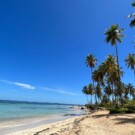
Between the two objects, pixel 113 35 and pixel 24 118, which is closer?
pixel 24 118

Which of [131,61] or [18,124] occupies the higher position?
[131,61]

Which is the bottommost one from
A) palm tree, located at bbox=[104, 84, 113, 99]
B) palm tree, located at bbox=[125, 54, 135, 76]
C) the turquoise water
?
the turquoise water

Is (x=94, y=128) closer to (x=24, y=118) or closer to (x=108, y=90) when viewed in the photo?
(x=24, y=118)

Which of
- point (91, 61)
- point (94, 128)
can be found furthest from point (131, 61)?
point (94, 128)

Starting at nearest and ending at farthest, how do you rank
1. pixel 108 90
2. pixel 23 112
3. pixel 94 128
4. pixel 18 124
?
pixel 94 128, pixel 18 124, pixel 23 112, pixel 108 90

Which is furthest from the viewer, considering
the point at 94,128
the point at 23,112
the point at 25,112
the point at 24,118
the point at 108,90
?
the point at 108,90

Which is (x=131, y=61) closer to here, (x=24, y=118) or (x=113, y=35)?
(x=113, y=35)

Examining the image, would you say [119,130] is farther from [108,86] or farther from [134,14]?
[108,86]

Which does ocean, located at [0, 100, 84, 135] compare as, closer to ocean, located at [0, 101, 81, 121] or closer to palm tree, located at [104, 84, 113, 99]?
ocean, located at [0, 101, 81, 121]

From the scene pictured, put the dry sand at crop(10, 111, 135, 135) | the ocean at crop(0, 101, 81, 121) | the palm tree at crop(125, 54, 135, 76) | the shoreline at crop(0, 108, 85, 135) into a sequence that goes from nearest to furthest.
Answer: the dry sand at crop(10, 111, 135, 135)
the shoreline at crop(0, 108, 85, 135)
the ocean at crop(0, 101, 81, 121)
the palm tree at crop(125, 54, 135, 76)

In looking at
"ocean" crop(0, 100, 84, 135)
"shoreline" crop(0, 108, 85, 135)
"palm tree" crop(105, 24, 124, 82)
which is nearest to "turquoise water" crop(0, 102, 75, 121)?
"ocean" crop(0, 100, 84, 135)

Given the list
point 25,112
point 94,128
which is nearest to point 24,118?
point 25,112

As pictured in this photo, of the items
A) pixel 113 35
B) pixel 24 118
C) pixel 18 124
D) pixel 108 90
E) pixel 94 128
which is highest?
pixel 113 35

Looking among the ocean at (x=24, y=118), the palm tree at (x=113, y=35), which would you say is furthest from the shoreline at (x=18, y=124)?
the palm tree at (x=113, y=35)
